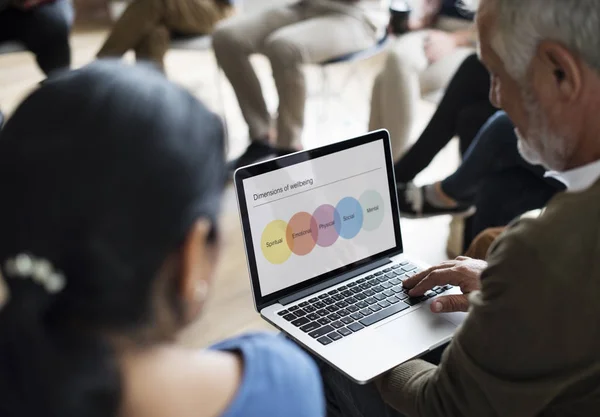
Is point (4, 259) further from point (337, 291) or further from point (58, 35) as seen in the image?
point (58, 35)

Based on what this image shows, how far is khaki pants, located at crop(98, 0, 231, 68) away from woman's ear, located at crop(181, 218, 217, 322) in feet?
7.66

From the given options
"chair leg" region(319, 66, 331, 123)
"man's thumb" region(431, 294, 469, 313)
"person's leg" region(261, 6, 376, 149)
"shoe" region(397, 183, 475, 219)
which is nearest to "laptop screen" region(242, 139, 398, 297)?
"man's thumb" region(431, 294, 469, 313)

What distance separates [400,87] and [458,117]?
338mm

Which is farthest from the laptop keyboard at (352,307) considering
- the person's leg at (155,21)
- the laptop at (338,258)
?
the person's leg at (155,21)

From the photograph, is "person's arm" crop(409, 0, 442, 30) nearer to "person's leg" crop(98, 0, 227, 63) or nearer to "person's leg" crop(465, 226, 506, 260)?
"person's leg" crop(98, 0, 227, 63)

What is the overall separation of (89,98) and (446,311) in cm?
→ 77

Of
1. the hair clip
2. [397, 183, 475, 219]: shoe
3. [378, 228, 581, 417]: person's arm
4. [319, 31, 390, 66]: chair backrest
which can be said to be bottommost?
[397, 183, 475, 219]: shoe

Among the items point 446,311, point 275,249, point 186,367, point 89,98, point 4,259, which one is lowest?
point 446,311

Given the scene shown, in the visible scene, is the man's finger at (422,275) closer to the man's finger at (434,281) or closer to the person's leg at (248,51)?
the man's finger at (434,281)

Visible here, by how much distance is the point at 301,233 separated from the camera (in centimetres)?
127

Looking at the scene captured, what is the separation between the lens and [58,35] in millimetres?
2891

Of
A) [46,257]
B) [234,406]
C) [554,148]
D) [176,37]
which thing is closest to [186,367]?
[234,406]

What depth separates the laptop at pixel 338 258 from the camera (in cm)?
116

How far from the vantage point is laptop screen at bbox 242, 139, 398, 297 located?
122 cm
